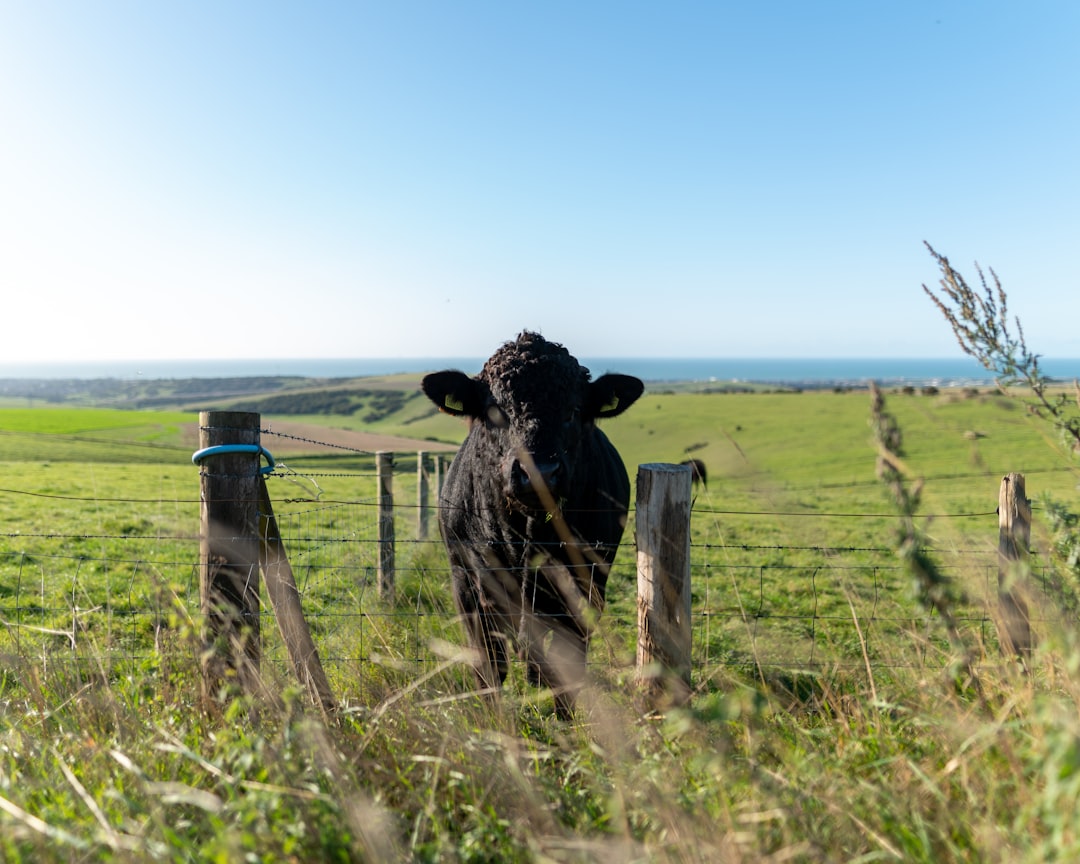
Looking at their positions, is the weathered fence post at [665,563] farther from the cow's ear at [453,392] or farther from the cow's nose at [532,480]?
the cow's ear at [453,392]

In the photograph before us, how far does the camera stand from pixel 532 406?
14.5ft

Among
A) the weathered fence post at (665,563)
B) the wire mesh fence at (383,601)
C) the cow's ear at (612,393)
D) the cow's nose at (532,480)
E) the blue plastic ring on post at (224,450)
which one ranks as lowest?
the wire mesh fence at (383,601)

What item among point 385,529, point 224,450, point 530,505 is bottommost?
point 385,529

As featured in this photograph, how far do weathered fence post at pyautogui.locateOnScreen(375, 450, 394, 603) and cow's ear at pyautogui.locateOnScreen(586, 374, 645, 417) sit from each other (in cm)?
290

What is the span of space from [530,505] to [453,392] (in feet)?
4.07

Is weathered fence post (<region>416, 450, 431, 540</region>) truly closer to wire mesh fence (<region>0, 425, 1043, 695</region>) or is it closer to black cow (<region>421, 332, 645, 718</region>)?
wire mesh fence (<region>0, 425, 1043, 695</region>)

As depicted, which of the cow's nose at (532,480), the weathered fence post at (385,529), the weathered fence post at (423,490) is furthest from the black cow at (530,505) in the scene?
the weathered fence post at (423,490)

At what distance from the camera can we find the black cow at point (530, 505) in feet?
13.9

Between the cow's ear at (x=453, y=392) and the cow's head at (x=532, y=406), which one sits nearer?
the cow's head at (x=532, y=406)

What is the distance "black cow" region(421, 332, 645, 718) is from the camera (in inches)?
167

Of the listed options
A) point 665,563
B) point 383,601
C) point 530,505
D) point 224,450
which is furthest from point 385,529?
point 665,563

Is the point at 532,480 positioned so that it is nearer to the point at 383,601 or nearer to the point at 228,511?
the point at 228,511

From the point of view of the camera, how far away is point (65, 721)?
3139 millimetres

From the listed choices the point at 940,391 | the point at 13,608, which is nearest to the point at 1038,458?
the point at 940,391
